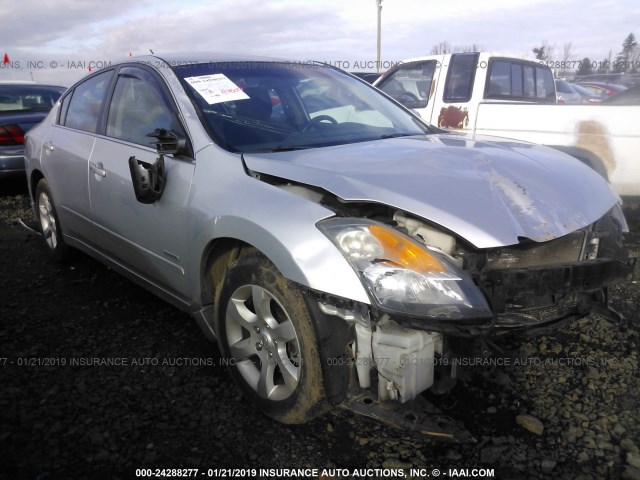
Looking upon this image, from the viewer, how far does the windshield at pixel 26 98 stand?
7.23m

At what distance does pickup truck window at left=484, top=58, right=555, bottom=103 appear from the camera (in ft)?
19.5

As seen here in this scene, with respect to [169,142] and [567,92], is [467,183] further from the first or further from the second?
[567,92]

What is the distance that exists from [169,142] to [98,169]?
95 centimetres

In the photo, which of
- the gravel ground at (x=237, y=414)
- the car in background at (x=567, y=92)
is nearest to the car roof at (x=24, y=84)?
the gravel ground at (x=237, y=414)

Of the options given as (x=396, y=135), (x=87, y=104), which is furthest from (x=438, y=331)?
(x=87, y=104)

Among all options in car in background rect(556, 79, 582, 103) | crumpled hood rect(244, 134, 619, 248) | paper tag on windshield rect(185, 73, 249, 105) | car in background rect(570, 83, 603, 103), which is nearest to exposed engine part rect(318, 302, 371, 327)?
crumpled hood rect(244, 134, 619, 248)

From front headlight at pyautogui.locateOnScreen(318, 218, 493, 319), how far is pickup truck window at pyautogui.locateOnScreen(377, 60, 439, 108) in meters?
4.52

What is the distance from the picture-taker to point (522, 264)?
6.68ft

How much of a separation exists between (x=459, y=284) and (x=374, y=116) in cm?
170

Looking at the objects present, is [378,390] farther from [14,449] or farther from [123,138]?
[123,138]

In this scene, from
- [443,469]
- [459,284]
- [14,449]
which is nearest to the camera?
[459,284]

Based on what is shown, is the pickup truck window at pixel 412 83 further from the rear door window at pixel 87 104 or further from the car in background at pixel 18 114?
the car in background at pixel 18 114

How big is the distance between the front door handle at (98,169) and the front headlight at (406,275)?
1839 mm

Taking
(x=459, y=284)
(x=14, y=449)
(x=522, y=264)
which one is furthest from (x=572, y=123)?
(x=14, y=449)
